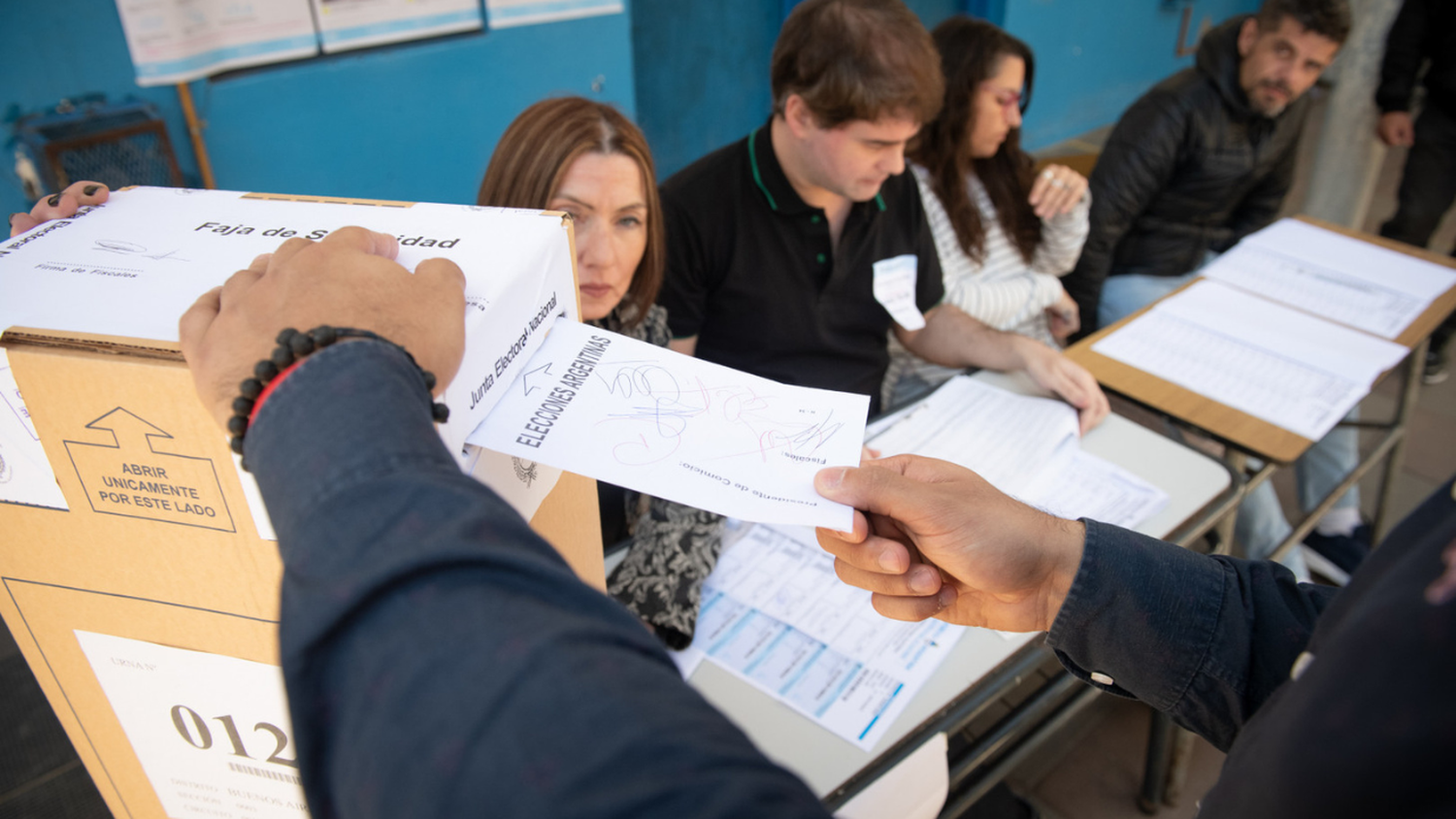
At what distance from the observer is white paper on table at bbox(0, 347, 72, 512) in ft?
1.75

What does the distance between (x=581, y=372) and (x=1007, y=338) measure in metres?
1.38

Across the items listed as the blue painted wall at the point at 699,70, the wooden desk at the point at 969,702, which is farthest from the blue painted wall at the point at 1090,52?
the wooden desk at the point at 969,702

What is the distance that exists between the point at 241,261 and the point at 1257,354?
204cm

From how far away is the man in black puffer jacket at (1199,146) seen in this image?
7.91ft

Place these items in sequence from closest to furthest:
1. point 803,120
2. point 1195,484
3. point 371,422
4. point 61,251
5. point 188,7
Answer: point 371,422 → point 61,251 → point 1195,484 → point 803,120 → point 188,7

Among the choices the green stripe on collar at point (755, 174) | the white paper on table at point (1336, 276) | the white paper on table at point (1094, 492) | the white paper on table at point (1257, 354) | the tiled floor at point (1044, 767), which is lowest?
the tiled floor at point (1044, 767)

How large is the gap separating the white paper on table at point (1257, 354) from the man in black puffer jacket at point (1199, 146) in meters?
0.53

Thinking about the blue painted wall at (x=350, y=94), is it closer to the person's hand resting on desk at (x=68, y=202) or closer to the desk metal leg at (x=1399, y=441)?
the person's hand resting on desk at (x=68, y=202)

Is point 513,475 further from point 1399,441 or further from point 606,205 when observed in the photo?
point 1399,441

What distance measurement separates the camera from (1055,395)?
172 centimetres

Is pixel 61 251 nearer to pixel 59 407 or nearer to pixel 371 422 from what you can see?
pixel 59 407

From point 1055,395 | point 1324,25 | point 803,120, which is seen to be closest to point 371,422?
point 803,120

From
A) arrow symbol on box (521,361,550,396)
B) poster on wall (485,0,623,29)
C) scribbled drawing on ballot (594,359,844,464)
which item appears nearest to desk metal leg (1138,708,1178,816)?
scribbled drawing on ballot (594,359,844,464)
